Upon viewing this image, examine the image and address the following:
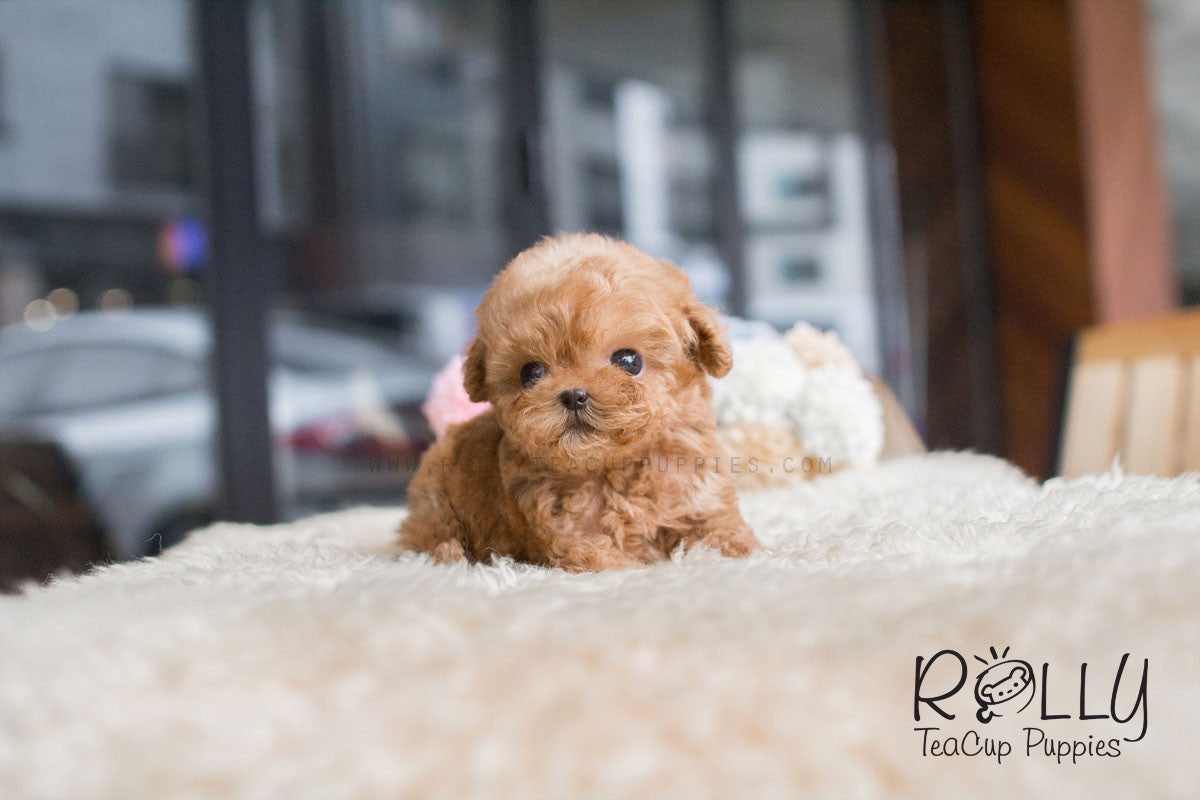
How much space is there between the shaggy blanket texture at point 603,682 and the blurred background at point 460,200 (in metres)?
0.62

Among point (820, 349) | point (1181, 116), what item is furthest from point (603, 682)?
point (1181, 116)

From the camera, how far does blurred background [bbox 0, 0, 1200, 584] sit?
229cm

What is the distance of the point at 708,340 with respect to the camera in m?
0.88

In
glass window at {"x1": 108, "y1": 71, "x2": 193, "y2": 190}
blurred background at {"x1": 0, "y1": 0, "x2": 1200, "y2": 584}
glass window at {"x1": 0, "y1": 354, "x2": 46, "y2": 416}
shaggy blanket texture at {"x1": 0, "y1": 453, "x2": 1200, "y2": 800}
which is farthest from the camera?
glass window at {"x1": 108, "y1": 71, "x2": 193, "y2": 190}

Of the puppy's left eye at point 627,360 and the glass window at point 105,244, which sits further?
the glass window at point 105,244

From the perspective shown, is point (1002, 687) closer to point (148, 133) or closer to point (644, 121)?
point (148, 133)

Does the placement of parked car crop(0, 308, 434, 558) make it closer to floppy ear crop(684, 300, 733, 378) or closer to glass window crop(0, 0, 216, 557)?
glass window crop(0, 0, 216, 557)

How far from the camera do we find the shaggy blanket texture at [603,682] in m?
A: 0.43

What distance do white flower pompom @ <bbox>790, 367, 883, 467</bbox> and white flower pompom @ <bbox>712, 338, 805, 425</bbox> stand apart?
3cm

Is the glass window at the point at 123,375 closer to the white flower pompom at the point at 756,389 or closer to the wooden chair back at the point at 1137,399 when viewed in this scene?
the white flower pompom at the point at 756,389

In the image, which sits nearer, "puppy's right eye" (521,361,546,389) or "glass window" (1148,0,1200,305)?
"puppy's right eye" (521,361,546,389)

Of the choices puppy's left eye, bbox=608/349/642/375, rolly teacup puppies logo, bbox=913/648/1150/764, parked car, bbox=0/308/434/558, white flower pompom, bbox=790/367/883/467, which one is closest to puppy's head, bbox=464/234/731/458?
puppy's left eye, bbox=608/349/642/375

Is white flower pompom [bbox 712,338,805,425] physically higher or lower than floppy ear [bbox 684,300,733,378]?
lower

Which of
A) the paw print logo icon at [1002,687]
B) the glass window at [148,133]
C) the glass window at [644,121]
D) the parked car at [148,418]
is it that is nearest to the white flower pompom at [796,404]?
the paw print logo icon at [1002,687]
